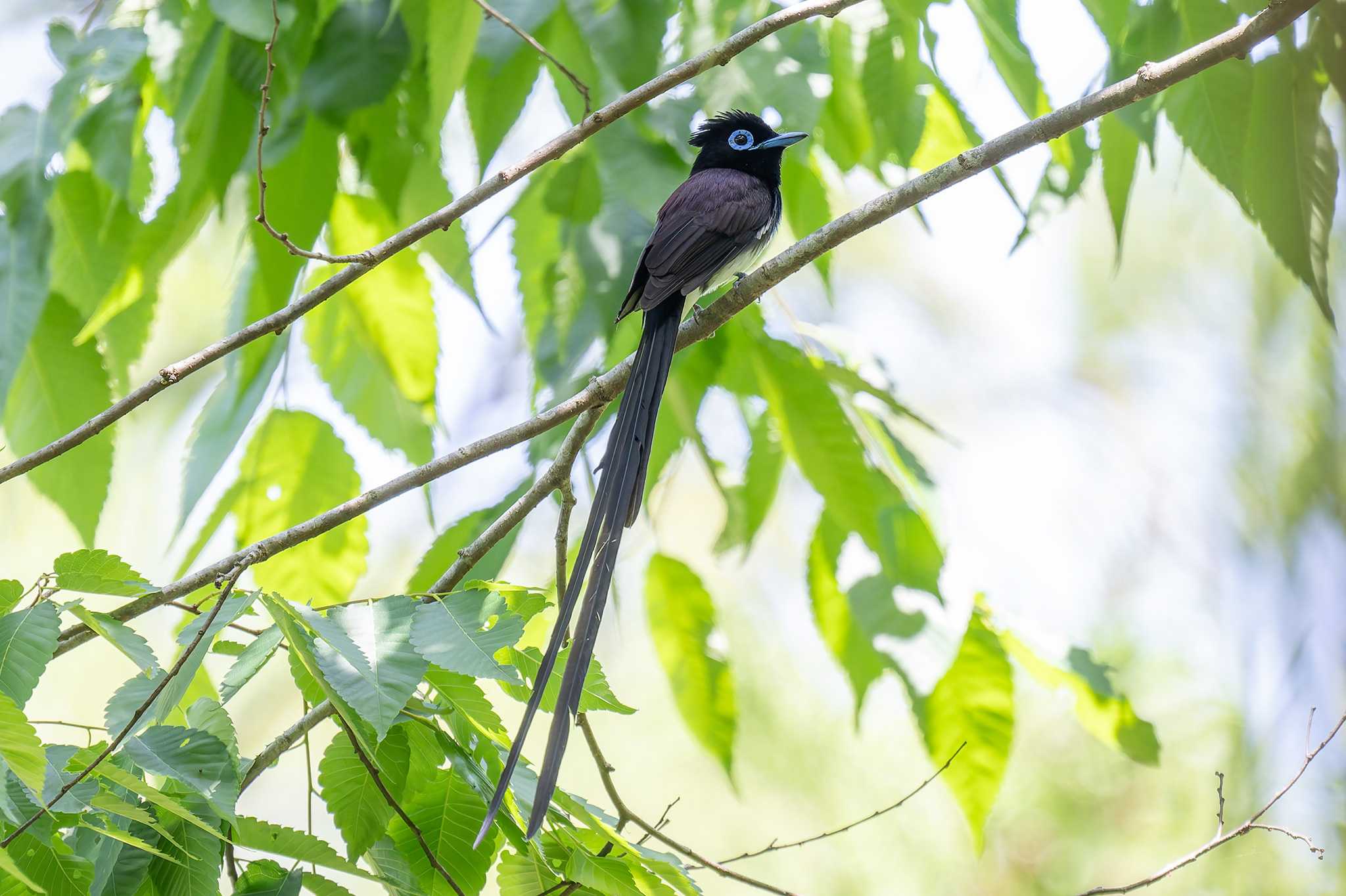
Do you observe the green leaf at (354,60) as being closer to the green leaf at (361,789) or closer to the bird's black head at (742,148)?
the bird's black head at (742,148)

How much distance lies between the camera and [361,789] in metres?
1.44

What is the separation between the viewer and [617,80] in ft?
8.07

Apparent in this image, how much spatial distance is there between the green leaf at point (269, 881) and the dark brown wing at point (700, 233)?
1.25 m

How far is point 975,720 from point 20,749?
1.79 m

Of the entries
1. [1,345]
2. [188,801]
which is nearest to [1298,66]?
[188,801]

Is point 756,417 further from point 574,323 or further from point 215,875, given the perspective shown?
point 215,875

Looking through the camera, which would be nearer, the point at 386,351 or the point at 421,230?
the point at 421,230

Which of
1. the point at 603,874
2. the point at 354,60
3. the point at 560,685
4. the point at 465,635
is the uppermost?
the point at 354,60

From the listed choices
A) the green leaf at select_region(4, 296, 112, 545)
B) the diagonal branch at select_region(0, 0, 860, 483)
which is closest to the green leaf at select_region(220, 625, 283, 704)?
the diagonal branch at select_region(0, 0, 860, 483)

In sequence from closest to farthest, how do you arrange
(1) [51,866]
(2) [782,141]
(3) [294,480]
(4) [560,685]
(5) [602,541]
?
1. (1) [51,866]
2. (4) [560,685]
3. (5) [602,541]
4. (2) [782,141]
5. (3) [294,480]

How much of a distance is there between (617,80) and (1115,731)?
178 centimetres

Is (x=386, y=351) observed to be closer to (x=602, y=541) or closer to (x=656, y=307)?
(x=656, y=307)

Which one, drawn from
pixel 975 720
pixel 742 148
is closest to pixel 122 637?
pixel 975 720

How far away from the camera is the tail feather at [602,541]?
4.21 feet
